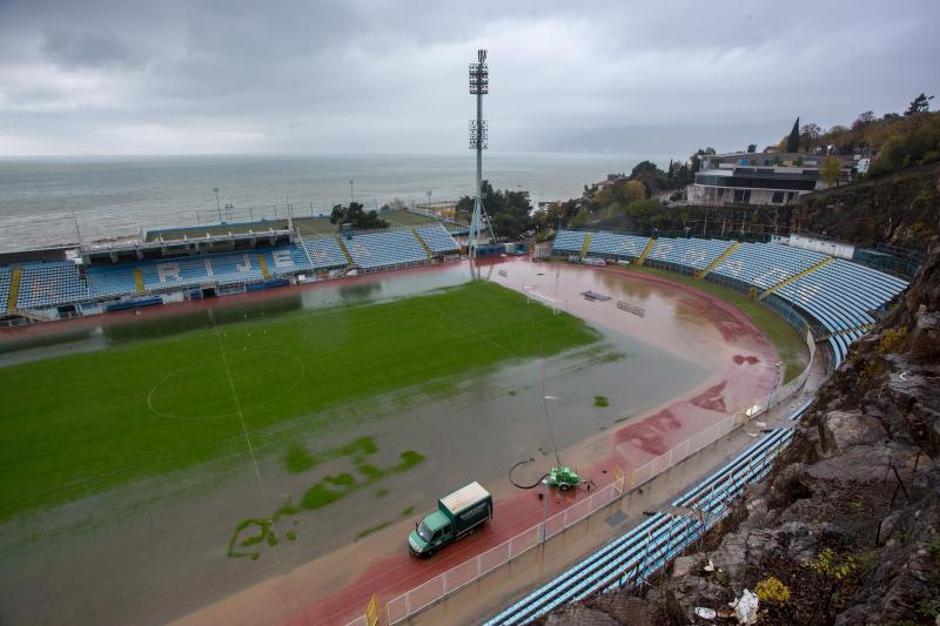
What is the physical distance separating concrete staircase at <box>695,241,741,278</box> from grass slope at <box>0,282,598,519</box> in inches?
826

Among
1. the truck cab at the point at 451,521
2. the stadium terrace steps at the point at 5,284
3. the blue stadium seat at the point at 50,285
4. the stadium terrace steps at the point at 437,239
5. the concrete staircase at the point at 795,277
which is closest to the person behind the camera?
the truck cab at the point at 451,521

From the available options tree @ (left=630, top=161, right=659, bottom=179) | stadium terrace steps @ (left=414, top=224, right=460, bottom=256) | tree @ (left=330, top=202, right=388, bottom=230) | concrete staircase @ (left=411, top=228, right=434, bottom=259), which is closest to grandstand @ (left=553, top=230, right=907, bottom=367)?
stadium terrace steps @ (left=414, top=224, right=460, bottom=256)

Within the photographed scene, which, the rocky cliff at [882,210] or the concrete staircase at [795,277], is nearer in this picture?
the rocky cliff at [882,210]

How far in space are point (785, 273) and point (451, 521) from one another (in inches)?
1668

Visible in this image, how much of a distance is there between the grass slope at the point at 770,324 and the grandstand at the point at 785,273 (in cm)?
117

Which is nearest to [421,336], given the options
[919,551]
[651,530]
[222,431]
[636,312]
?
[222,431]

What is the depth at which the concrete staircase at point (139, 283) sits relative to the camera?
147 ft

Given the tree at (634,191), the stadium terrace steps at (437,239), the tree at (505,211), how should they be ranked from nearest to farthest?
the stadium terrace steps at (437,239), the tree at (505,211), the tree at (634,191)

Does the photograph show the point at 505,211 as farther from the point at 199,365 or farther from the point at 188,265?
the point at 199,365

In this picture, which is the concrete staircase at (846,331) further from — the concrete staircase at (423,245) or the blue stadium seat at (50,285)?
the blue stadium seat at (50,285)

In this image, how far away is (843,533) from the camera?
9.09 m

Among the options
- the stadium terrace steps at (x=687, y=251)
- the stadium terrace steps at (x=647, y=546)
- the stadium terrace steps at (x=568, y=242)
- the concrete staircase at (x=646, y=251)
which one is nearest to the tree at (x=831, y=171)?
the stadium terrace steps at (x=687, y=251)

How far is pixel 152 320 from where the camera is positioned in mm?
40219

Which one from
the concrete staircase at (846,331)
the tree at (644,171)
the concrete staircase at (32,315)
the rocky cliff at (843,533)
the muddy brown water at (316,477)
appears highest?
the tree at (644,171)
